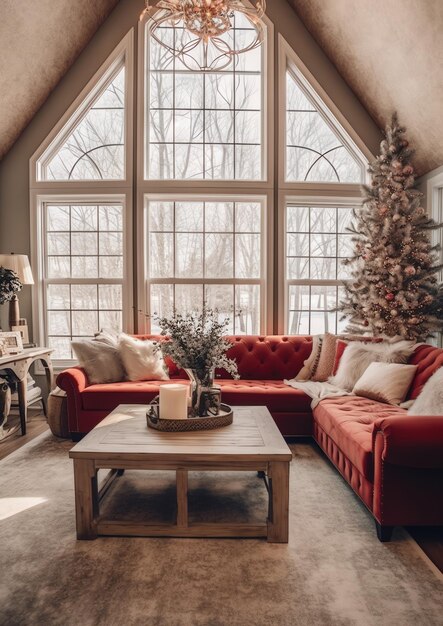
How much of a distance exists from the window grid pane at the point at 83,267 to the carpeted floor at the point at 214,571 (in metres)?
2.60

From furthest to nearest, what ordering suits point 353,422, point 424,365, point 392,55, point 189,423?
point 392,55 → point 424,365 → point 353,422 → point 189,423

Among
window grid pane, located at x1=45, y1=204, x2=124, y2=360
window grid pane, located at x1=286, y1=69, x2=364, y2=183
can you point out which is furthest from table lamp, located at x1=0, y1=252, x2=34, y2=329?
window grid pane, located at x1=286, y1=69, x2=364, y2=183

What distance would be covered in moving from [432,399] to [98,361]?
2.77 m

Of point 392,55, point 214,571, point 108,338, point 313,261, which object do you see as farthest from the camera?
point 313,261

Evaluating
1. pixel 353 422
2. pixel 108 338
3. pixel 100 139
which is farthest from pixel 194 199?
pixel 353 422

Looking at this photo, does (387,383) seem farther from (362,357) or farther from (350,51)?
(350,51)

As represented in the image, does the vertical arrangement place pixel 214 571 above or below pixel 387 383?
below

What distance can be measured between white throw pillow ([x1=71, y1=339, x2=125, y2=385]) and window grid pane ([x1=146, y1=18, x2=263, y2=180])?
2116mm

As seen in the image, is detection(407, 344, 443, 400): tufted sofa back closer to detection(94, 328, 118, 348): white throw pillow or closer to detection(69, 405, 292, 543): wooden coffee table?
detection(69, 405, 292, 543): wooden coffee table

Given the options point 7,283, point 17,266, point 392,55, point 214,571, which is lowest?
point 214,571

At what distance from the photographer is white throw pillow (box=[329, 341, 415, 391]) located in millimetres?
3613

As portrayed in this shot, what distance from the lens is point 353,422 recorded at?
2.88 meters

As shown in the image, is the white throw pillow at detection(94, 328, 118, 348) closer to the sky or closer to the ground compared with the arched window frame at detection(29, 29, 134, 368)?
closer to the ground

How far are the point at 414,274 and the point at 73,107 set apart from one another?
4026mm
